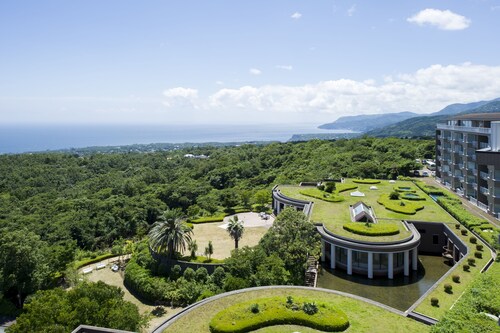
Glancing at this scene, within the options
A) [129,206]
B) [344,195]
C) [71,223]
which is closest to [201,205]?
[129,206]

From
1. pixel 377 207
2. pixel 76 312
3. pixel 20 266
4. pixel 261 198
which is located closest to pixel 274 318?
pixel 76 312

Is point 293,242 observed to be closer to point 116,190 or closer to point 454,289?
point 454,289

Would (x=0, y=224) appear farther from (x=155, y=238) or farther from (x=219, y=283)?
(x=219, y=283)

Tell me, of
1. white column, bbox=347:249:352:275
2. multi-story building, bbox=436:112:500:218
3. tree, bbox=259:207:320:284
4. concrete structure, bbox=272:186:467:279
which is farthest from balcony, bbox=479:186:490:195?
tree, bbox=259:207:320:284

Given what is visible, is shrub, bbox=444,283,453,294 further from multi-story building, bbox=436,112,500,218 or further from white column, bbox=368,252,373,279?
multi-story building, bbox=436,112,500,218

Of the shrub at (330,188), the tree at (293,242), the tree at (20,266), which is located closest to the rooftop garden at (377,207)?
the shrub at (330,188)
